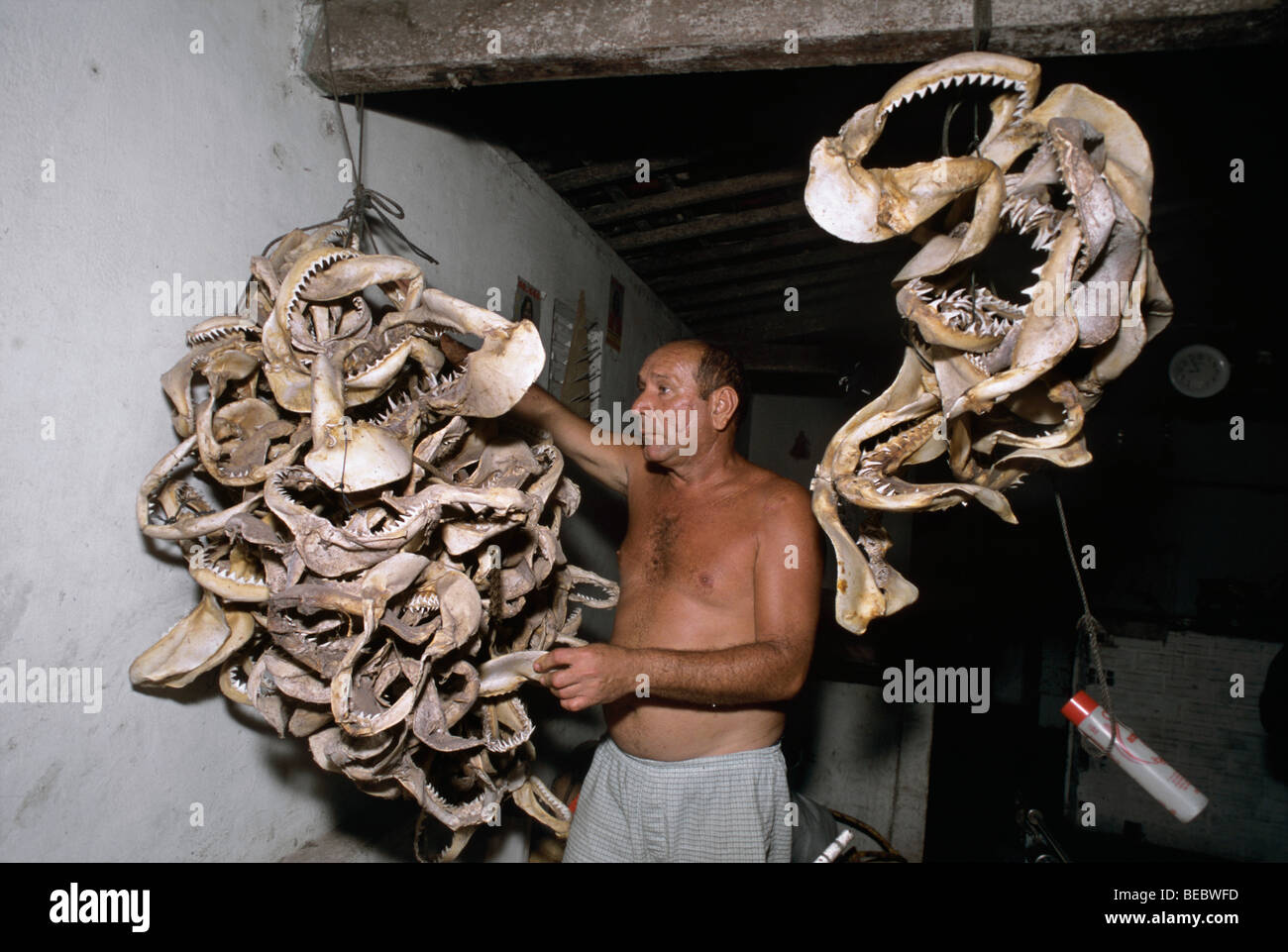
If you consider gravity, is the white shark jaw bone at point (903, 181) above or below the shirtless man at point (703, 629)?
above

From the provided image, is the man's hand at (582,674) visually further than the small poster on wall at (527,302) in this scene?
No

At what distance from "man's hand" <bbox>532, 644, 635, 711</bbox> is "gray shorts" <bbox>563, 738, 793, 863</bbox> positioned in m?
0.87

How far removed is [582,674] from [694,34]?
1674 millimetres

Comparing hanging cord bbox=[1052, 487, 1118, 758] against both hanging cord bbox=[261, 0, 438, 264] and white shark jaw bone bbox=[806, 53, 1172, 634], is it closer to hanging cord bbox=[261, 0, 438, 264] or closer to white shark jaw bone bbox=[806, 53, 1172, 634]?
white shark jaw bone bbox=[806, 53, 1172, 634]

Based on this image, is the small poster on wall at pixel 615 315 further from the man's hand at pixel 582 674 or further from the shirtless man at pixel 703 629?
the man's hand at pixel 582 674

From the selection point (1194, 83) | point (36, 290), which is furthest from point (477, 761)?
point (1194, 83)

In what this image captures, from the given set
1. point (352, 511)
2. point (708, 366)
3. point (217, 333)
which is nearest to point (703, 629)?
point (708, 366)

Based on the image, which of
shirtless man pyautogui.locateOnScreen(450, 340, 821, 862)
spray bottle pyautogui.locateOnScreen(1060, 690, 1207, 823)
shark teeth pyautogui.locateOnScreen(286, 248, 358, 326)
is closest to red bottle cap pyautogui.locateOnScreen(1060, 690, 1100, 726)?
spray bottle pyautogui.locateOnScreen(1060, 690, 1207, 823)

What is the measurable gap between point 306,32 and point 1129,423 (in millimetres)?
9130

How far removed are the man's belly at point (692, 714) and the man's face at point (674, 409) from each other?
567 mm

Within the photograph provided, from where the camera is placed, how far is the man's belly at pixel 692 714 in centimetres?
266

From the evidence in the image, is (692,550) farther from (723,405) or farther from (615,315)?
(615,315)

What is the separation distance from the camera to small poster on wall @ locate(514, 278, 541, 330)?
3775mm

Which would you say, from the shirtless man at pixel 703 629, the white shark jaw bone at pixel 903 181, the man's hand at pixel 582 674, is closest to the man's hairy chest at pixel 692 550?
the shirtless man at pixel 703 629
